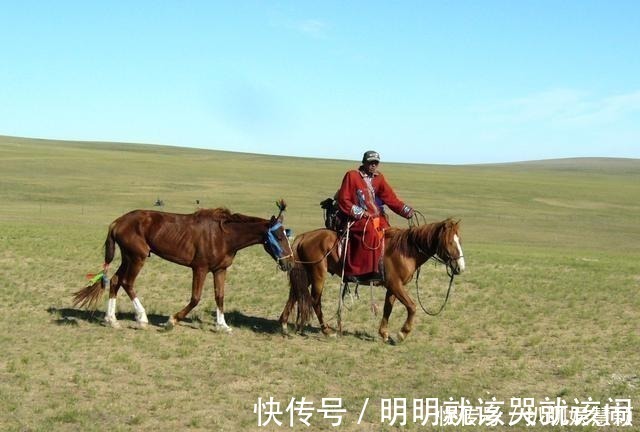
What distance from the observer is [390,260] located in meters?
11.1

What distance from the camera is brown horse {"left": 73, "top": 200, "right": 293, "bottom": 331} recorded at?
11.2m

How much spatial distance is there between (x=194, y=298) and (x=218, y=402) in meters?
3.64

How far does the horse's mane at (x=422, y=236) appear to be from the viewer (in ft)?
34.8

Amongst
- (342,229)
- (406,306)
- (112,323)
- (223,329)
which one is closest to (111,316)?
(112,323)

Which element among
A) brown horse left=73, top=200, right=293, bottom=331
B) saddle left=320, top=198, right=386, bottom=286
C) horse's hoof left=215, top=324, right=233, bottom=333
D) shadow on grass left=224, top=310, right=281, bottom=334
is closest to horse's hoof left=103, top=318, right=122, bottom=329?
brown horse left=73, top=200, right=293, bottom=331

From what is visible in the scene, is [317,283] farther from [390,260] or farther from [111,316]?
[111,316]

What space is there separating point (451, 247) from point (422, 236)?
0.56 meters

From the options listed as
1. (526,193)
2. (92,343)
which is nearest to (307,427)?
(92,343)

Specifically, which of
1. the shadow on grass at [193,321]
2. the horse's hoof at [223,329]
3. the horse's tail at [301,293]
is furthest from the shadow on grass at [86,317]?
the horse's tail at [301,293]

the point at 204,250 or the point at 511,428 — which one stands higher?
the point at 204,250

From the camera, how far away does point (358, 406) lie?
25.5 feet

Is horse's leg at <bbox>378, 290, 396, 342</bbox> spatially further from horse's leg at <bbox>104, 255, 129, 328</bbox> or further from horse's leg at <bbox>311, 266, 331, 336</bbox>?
horse's leg at <bbox>104, 255, 129, 328</bbox>

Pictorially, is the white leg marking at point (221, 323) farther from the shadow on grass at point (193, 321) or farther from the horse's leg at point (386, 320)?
the horse's leg at point (386, 320)

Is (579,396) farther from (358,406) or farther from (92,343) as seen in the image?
(92,343)
